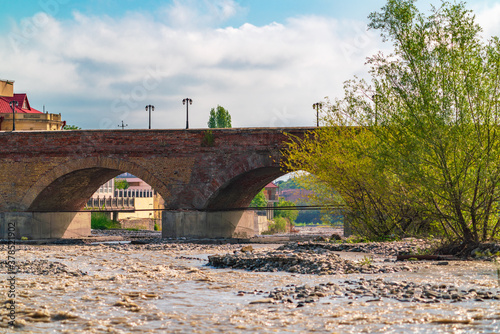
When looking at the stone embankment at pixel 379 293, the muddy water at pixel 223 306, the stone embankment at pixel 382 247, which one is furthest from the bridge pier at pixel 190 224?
the stone embankment at pixel 379 293

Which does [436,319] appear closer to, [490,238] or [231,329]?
[231,329]

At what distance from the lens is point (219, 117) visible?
76188 mm

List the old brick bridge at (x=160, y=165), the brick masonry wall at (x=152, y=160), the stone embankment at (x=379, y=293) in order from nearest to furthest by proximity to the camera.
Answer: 1. the stone embankment at (x=379, y=293)
2. the brick masonry wall at (x=152, y=160)
3. the old brick bridge at (x=160, y=165)

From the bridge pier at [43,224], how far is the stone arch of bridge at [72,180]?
1.51 feet

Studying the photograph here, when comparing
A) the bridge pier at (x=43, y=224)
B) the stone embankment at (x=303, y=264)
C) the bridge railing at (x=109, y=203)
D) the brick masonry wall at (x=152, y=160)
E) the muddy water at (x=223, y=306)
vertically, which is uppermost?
the brick masonry wall at (x=152, y=160)

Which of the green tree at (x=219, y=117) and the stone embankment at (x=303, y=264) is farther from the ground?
the green tree at (x=219, y=117)

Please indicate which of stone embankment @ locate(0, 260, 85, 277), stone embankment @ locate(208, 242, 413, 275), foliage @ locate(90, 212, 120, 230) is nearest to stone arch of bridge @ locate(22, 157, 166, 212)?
stone embankment @ locate(0, 260, 85, 277)

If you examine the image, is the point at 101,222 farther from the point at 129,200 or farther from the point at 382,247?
the point at 382,247

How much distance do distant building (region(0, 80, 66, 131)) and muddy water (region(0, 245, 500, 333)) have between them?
5209 centimetres

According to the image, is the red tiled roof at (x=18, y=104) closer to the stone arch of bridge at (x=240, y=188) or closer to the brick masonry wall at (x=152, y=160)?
the brick masonry wall at (x=152, y=160)

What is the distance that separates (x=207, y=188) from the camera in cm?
2902

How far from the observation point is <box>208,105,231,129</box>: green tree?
75.8 metres

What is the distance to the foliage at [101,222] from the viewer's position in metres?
56.2

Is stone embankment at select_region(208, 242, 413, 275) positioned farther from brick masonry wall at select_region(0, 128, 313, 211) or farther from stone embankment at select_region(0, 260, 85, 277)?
brick masonry wall at select_region(0, 128, 313, 211)
